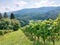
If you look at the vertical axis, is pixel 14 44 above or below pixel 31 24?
below

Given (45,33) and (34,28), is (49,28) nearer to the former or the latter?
(45,33)

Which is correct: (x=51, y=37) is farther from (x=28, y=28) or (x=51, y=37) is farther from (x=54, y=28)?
(x=28, y=28)

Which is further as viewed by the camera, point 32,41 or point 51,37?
point 32,41

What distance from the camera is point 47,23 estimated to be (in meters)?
53.6

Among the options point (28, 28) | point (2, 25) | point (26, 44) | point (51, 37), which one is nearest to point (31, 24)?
point (28, 28)

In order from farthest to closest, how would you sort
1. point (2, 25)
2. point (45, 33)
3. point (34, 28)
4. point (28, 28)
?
point (2, 25) < point (28, 28) < point (34, 28) < point (45, 33)

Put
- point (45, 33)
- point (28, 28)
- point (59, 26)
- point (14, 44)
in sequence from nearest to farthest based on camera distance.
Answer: point (59, 26)
point (45, 33)
point (28, 28)
point (14, 44)

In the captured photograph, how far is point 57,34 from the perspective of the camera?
48969 millimetres

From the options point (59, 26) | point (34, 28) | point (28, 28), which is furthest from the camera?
point (28, 28)

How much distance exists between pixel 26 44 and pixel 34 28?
10.6 meters

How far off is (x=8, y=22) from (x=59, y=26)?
77.1 metres

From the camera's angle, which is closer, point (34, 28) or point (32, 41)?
point (34, 28)

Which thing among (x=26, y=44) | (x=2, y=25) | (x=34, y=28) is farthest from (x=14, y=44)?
(x=2, y=25)

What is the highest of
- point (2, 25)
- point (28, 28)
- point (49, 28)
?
point (49, 28)
